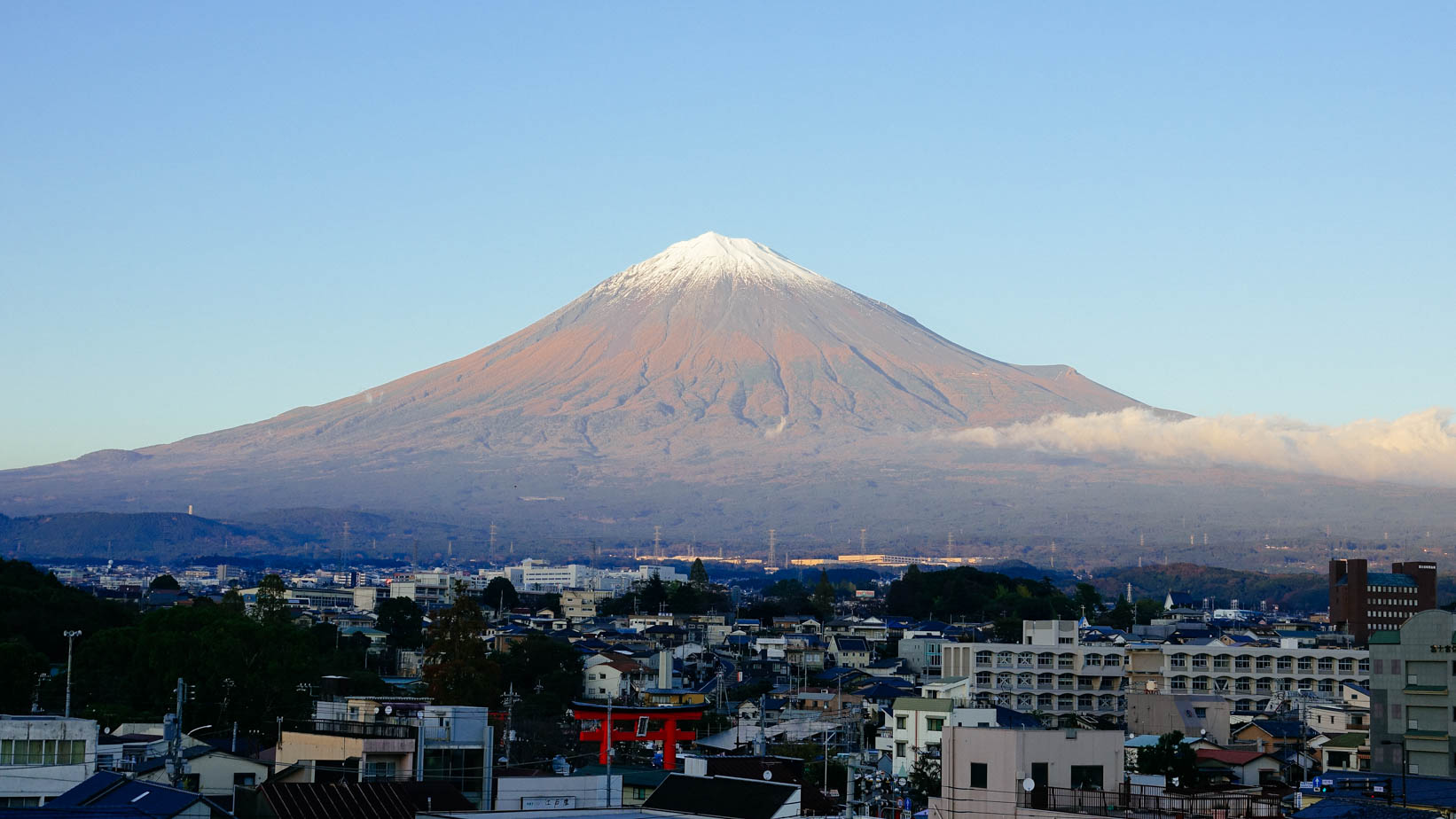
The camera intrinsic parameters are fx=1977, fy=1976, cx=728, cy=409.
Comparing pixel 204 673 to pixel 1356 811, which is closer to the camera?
pixel 1356 811

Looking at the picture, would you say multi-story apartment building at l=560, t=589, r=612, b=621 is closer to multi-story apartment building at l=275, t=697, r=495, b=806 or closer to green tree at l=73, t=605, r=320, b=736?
green tree at l=73, t=605, r=320, b=736

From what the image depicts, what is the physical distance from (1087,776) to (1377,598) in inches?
3198

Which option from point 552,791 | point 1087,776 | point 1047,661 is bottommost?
point 1047,661

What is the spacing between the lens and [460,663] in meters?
46.4

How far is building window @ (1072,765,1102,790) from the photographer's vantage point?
832 inches

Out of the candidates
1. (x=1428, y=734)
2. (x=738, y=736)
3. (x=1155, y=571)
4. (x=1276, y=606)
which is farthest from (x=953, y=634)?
(x=1155, y=571)

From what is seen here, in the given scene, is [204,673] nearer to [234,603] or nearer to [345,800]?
[345,800]

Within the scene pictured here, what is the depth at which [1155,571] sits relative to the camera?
190750 millimetres

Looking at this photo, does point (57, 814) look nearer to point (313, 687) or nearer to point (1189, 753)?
point (1189, 753)

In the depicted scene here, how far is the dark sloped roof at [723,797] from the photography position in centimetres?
2191

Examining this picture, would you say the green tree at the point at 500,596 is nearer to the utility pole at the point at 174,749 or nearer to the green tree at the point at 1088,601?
the green tree at the point at 1088,601

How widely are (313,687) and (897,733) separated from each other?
1455cm

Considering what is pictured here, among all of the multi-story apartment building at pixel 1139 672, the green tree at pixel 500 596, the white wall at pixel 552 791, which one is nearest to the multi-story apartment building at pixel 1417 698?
the white wall at pixel 552 791

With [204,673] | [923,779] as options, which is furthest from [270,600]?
[923,779]
